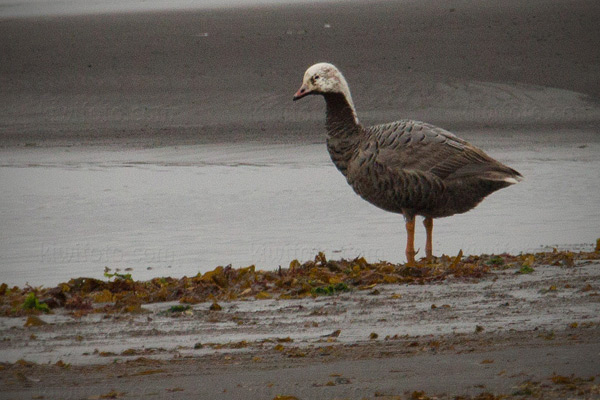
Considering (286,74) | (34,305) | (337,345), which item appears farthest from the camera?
(286,74)

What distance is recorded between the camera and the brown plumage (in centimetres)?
953

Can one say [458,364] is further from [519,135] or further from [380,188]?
[519,135]

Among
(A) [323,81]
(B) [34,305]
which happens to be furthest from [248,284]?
(A) [323,81]

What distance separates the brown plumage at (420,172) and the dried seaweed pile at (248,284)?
2.25 feet

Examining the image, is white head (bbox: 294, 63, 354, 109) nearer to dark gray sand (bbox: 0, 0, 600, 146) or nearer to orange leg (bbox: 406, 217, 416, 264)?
orange leg (bbox: 406, 217, 416, 264)

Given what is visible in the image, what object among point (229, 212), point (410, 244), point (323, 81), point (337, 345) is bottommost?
point (337, 345)

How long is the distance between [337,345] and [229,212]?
7.08 meters

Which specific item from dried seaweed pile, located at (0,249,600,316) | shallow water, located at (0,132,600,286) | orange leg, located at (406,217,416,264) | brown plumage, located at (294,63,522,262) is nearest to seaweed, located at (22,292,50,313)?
dried seaweed pile, located at (0,249,600,316)

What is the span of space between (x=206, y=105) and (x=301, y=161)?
500cm

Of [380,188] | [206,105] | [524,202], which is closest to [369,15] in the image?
[206,105]

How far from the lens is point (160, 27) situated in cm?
2908

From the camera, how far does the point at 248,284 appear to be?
328 inches

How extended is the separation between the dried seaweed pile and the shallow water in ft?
3.47

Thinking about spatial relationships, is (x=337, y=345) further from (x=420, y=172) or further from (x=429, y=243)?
(x=429, y=243)
